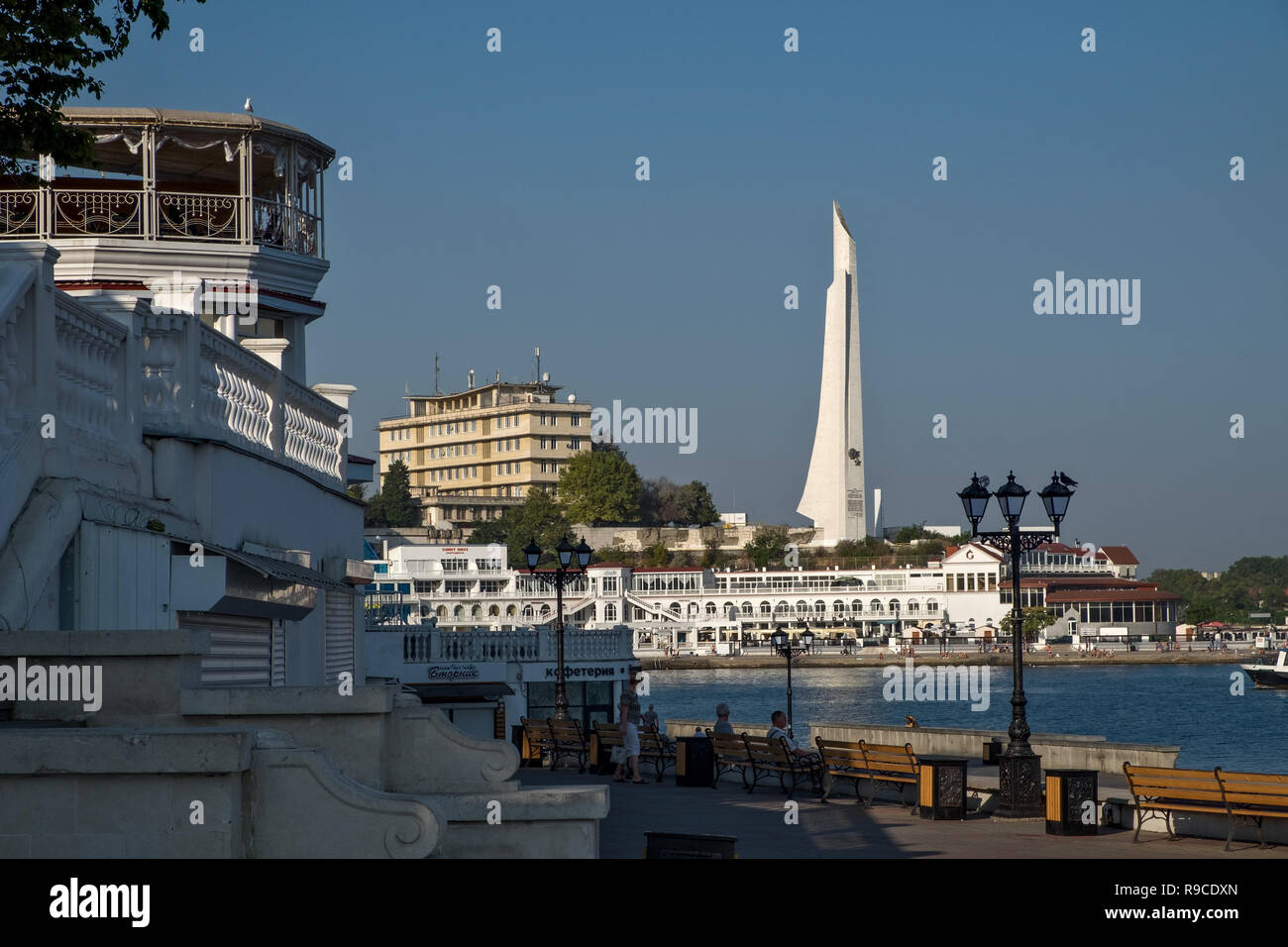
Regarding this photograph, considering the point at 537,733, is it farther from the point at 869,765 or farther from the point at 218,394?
the point at 218,394

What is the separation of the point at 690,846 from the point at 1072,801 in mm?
7742

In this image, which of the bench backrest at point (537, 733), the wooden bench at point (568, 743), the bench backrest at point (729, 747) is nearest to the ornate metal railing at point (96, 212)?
the bench backrest at point (537, 733)

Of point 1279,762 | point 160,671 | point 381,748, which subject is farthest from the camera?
point 1279,762

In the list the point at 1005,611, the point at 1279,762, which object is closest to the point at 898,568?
the point at 1005,611

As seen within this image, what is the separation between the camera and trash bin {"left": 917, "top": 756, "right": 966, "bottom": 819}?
1800 centimetres

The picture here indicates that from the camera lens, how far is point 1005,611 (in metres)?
188

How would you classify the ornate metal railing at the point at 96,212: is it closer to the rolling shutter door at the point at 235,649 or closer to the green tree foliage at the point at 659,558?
the rolling shutter door at the point at 235,649

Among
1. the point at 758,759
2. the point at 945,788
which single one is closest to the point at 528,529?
the point at 758,759

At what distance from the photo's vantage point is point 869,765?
65.9 ft

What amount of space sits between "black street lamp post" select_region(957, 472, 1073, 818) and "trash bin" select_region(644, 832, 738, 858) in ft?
A: 28.1

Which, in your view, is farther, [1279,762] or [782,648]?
[1279,762]
